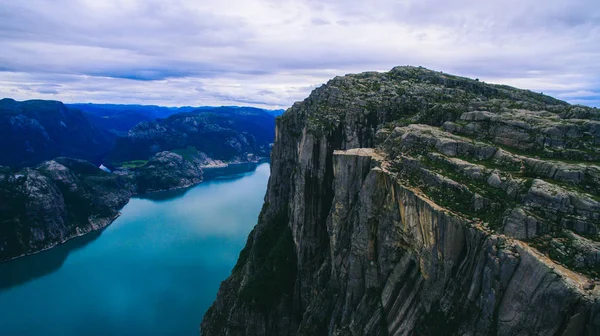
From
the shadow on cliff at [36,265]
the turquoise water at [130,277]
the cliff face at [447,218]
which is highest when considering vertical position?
the cliff face at [447,218]

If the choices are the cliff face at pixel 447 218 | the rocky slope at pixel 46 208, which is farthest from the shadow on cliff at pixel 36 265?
the cliff face at pixel 447 218

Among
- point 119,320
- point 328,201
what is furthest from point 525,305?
point 119,320

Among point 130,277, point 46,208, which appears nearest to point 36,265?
point 46,208

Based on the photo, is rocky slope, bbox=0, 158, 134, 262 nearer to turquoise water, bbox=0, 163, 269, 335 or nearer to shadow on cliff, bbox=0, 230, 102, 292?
shadow on cliff, bbox=0, 230, 102, 292

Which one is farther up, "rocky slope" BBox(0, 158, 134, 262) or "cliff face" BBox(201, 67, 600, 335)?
"cliff face" BBox(201, 67, 600, 335)

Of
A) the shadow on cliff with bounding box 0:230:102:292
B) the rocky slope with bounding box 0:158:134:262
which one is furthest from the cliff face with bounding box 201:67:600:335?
the rocky slope with bounding box 0:158:134:262

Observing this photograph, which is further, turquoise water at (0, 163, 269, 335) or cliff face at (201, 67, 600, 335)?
turquoise water at (0, 163, 269, 335)

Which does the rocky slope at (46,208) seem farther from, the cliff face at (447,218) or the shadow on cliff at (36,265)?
the cliff face at (447,218)
